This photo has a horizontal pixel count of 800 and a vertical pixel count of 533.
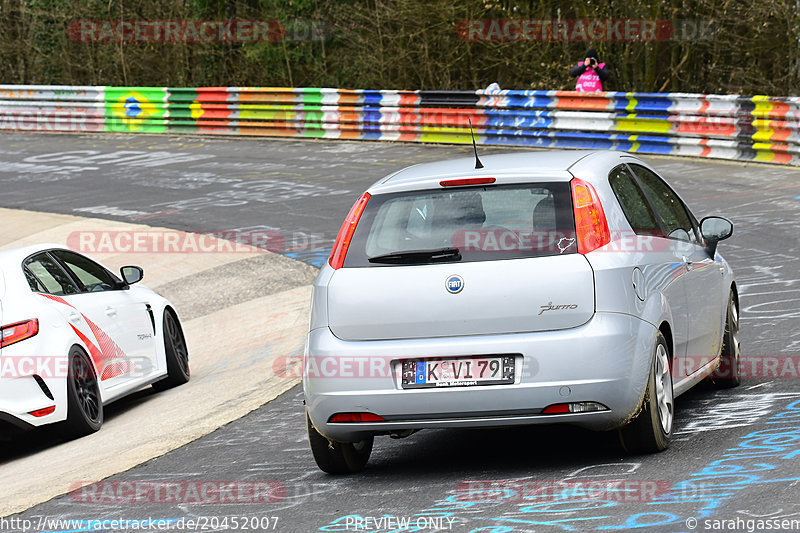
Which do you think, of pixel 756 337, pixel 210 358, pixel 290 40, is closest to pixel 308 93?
pixel 290 40

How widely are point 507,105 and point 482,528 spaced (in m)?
20.4

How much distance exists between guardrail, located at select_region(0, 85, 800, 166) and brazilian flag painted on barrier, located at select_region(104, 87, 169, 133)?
3cm

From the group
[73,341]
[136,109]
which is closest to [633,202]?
[73,341]

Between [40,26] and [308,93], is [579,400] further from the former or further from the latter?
→ [40,26]

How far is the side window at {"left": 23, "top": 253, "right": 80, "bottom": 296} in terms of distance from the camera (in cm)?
938

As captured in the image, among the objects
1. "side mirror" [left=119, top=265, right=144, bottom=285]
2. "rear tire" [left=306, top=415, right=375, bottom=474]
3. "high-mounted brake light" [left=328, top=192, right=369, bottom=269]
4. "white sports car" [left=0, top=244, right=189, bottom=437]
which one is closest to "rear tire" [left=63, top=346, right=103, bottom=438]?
"white sports car" [left=0, top=244, right=189, bottom=437]

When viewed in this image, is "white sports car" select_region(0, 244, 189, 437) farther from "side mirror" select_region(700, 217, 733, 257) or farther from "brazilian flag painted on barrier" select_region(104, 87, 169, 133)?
"brazilian flag painted on barrier" select_region(104, 87, 169, 133)

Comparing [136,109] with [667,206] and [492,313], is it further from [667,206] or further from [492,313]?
[492,313]

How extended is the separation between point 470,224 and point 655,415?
1327 millimetres

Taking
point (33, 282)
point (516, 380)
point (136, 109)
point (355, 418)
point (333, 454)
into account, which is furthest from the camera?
point (136, 109)

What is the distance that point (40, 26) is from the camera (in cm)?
4288

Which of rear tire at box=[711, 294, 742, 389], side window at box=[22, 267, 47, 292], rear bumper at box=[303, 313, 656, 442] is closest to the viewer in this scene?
rear bumper at box=[303, 313, 656, 442]

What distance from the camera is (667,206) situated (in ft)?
25.1

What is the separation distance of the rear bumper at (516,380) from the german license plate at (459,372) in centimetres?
3
